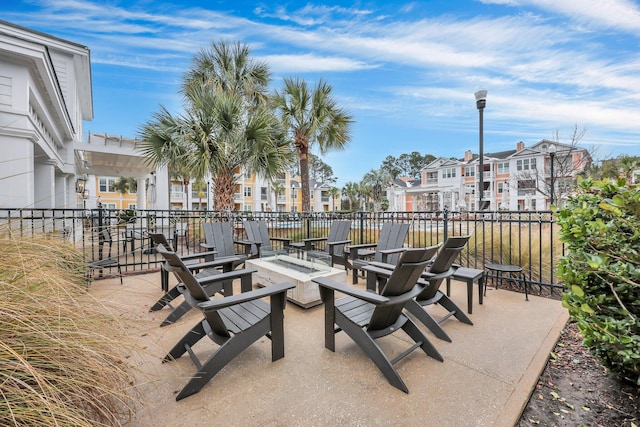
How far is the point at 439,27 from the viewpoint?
8.20 m

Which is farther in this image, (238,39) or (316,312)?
(238,39)

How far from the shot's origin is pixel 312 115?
10.7 m

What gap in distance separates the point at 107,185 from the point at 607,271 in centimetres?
4367

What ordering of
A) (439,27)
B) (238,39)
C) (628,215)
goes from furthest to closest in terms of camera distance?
(238,39), (439,27), (628,215)

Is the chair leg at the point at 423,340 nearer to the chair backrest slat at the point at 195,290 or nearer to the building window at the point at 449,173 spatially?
the chair backrest slat at the point at 195,290

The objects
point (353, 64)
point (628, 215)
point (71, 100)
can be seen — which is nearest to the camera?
point (628, 215)

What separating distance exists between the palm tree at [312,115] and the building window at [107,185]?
34.1m

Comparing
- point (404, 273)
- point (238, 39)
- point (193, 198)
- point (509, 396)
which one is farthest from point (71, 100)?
point (193, 198)

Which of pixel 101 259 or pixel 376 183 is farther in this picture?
pixel 376 183

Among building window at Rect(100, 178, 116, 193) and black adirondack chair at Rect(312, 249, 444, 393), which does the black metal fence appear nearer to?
black adirondack chair at Rect(312, 249, 444, 393)

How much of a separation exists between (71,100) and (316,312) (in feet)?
48.9

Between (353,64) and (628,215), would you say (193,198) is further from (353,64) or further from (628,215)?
(628,215)

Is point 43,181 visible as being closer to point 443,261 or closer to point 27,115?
point 27,115

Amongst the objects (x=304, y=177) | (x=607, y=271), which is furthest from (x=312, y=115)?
(x=607, y=271)
